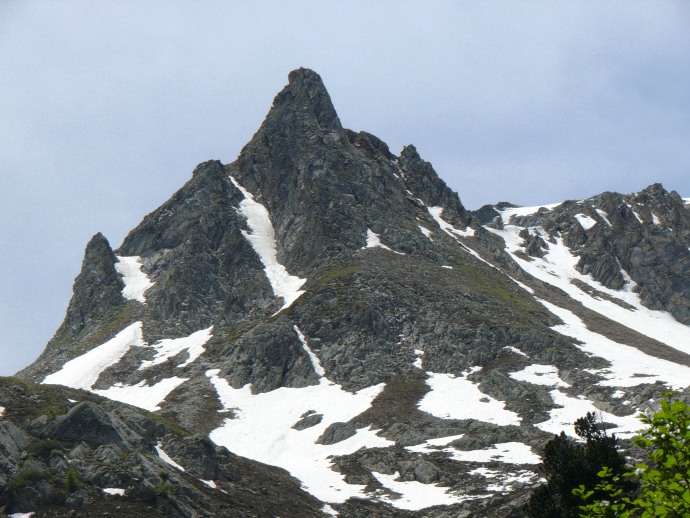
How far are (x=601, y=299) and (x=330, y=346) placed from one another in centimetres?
7593

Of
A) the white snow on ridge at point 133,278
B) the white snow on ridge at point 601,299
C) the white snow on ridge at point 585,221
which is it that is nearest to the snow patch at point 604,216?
the white snow on ridge at point 585,221

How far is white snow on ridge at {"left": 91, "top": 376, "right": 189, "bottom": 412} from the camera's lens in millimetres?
84750

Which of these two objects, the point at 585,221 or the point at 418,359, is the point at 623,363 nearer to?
the point at 418,359

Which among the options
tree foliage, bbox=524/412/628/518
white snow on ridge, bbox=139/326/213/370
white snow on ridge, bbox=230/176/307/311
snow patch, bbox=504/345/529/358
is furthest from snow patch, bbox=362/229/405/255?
tree foliage, bbox=524/412/628/518

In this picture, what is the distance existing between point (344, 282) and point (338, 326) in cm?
1248

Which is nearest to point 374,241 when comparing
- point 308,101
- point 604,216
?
point 308,101

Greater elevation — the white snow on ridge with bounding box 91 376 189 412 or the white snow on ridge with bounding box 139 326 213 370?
the white snow on ridge with bounding box 139 326 213 370

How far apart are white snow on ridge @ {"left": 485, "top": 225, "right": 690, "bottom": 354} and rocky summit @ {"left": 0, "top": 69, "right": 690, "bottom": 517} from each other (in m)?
0.90

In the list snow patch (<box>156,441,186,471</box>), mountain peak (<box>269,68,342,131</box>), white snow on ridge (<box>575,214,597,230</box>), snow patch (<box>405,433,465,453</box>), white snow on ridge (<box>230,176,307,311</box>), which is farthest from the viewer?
white snow on ridge (<box>575,214,597,230</box>)

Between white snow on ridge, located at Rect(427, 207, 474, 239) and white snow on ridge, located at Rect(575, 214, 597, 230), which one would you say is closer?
white snow on ridge, located at Rect(427, 207, 474, 239)

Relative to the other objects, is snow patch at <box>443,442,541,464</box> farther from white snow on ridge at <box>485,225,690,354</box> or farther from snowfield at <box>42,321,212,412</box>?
white snow on ridge at <box>485,225,690,354</box>

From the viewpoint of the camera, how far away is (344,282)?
105812 mm

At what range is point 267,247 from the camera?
416 ft

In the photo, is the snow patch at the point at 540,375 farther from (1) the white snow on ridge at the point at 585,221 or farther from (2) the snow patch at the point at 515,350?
(1) the white snow on ridge at the point at 585,221
